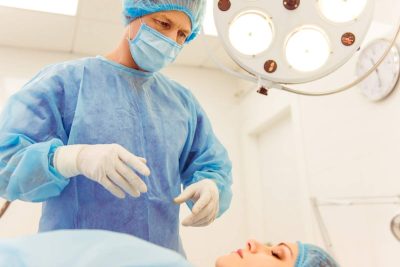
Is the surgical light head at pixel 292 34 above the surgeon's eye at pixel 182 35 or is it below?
below

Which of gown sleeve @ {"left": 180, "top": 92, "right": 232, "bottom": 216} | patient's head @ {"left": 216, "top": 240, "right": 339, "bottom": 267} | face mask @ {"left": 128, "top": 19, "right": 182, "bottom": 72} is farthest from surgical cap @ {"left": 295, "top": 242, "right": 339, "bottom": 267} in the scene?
face mask @ {"left": 128, "top": 19, "right": 182, "bottom": 72}

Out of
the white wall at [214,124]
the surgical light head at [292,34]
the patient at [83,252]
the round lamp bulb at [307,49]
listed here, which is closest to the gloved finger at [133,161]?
the patient at [83,252]

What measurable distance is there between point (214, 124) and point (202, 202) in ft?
7.78

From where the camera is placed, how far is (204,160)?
132 centimetres

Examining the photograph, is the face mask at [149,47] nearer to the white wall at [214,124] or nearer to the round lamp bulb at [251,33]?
the round lamp bulb at [251,33]

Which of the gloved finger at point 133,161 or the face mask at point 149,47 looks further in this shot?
the face mask at point 149,47

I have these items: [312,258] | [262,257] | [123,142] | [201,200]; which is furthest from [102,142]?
[312,258]

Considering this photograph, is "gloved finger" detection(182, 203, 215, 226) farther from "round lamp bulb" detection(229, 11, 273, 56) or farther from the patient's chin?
"round lamp bulb" detection(229, 11, 273, 56)

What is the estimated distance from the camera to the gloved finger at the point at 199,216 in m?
1.11

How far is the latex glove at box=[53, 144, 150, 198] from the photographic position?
0.89m

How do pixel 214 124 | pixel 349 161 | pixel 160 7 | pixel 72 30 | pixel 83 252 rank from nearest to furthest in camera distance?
1. pixel 83 252
2. pixel 160 7
3. pixel 349 161
4. pixel 72 30
5. pixel 214 124

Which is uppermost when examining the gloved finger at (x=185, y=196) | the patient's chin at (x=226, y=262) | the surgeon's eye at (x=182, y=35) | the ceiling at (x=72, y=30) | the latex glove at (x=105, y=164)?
the ceiling at (x=72, y=30)

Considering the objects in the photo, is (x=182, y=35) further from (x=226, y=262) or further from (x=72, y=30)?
(x=72, y=30)

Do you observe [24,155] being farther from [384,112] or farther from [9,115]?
[384,112]
